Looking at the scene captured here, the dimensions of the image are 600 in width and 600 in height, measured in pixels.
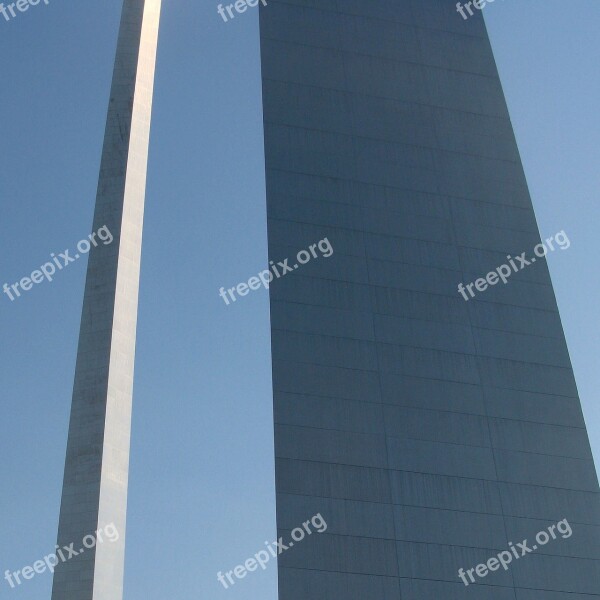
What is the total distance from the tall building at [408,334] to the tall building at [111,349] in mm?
4637

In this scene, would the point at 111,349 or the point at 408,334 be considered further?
the point at 408,334

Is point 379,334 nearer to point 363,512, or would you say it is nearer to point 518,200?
point 363,512

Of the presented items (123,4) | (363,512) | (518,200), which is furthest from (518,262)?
(123,4)

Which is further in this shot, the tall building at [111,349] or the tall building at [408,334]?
the tall building at [408,334]

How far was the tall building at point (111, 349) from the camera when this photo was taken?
28.1 meters

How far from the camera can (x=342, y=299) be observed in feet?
115

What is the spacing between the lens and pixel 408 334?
3478 cm

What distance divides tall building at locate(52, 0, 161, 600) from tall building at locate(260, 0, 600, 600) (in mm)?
4637

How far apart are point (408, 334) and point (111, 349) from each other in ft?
33.1

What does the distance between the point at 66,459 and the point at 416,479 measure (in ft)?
34.8

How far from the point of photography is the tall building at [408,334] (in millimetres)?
30859

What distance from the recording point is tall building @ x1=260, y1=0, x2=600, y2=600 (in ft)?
101

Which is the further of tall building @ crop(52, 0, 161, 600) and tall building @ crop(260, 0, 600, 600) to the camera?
tall building @ crop(260, 0, 600, 600)

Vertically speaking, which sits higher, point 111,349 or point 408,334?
point 408,334
